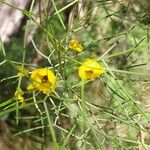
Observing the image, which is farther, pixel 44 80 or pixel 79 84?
pixel 79 84

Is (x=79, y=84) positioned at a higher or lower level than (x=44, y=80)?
lower

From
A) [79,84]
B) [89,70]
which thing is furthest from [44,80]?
[79,84]

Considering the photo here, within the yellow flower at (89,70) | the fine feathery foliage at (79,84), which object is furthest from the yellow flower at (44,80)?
the fine feathery foliage at (79,84)

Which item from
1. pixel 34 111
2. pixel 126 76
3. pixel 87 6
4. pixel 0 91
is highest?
pixel 87 6

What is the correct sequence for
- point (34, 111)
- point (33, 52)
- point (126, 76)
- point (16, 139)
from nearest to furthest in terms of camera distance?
point (16, 139), point (34, 111), point (33, 52), point (126, 76)

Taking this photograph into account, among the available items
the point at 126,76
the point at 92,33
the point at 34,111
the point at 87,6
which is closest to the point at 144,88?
the point at 126,76

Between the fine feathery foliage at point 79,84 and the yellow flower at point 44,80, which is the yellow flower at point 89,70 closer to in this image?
Result: the yellow flower at point 44,80

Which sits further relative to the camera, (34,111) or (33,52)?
(33,52)

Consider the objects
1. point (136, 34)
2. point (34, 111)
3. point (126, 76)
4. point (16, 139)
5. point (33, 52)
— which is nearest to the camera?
point (16, 139)

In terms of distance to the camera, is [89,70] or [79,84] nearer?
[89,70]

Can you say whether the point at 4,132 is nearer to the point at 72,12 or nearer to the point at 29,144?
the point at 29,144

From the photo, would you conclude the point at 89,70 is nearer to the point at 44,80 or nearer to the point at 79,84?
the point at 44,80
